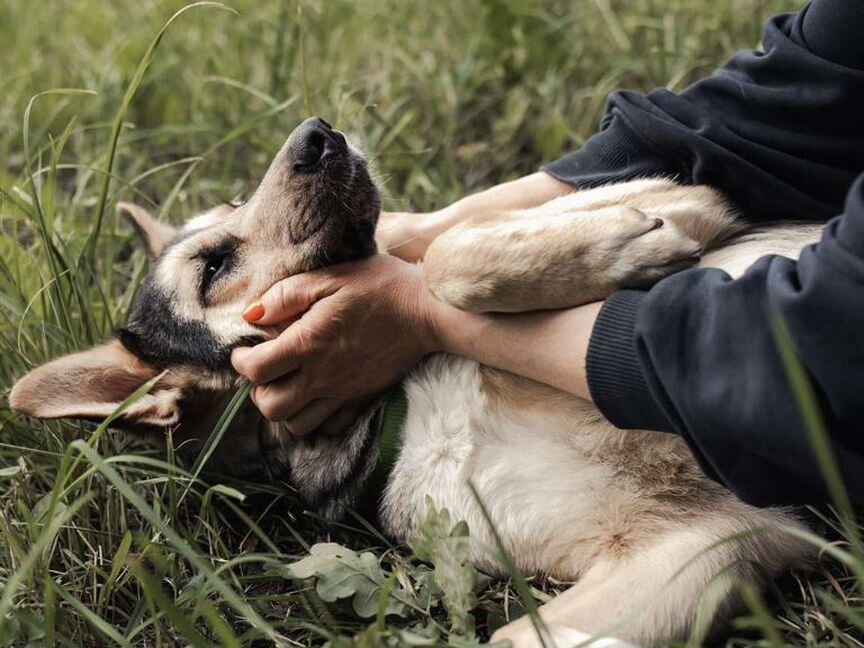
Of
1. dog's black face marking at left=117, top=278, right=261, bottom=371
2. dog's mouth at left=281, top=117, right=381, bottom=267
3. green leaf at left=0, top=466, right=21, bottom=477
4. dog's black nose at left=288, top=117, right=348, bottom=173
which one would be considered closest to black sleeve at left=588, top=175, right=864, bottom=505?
dog's mouth at left=281, top=117, right=381, bottom=267

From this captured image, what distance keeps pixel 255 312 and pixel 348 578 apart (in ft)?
2.57

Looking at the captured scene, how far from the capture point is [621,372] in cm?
215

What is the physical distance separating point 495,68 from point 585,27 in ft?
1.64

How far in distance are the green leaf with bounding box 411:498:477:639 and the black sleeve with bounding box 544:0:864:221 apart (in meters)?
1.26

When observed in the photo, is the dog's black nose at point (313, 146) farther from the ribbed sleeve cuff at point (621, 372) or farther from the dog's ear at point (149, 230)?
the ribbed sleeve cuff at point (621, 372)

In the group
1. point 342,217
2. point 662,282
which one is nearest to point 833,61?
point 662,282

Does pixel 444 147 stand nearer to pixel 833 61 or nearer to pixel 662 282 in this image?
pixel 833 61

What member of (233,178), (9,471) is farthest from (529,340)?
(233,178)

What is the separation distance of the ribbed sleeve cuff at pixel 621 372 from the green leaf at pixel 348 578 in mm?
678

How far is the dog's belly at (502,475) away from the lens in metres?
2.44

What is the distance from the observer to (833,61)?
2.56 meters

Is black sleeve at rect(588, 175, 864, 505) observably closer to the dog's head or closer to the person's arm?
the dog's head

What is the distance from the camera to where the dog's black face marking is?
2873 mm

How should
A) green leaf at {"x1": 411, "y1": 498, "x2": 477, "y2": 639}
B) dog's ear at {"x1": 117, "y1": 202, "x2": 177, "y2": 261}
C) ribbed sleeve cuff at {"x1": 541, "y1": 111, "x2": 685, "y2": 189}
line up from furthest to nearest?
dog's ear at {"x1": 117, "y1": 202, "x2": 177, "y2": 261} < ribbed sleeve cuff at {"x1": 541, "y1": 111, "x2": 685, "y2": 189} < green leaf at {"x1": 411, "y1": 498, "x2": 477, "y2": 639}
